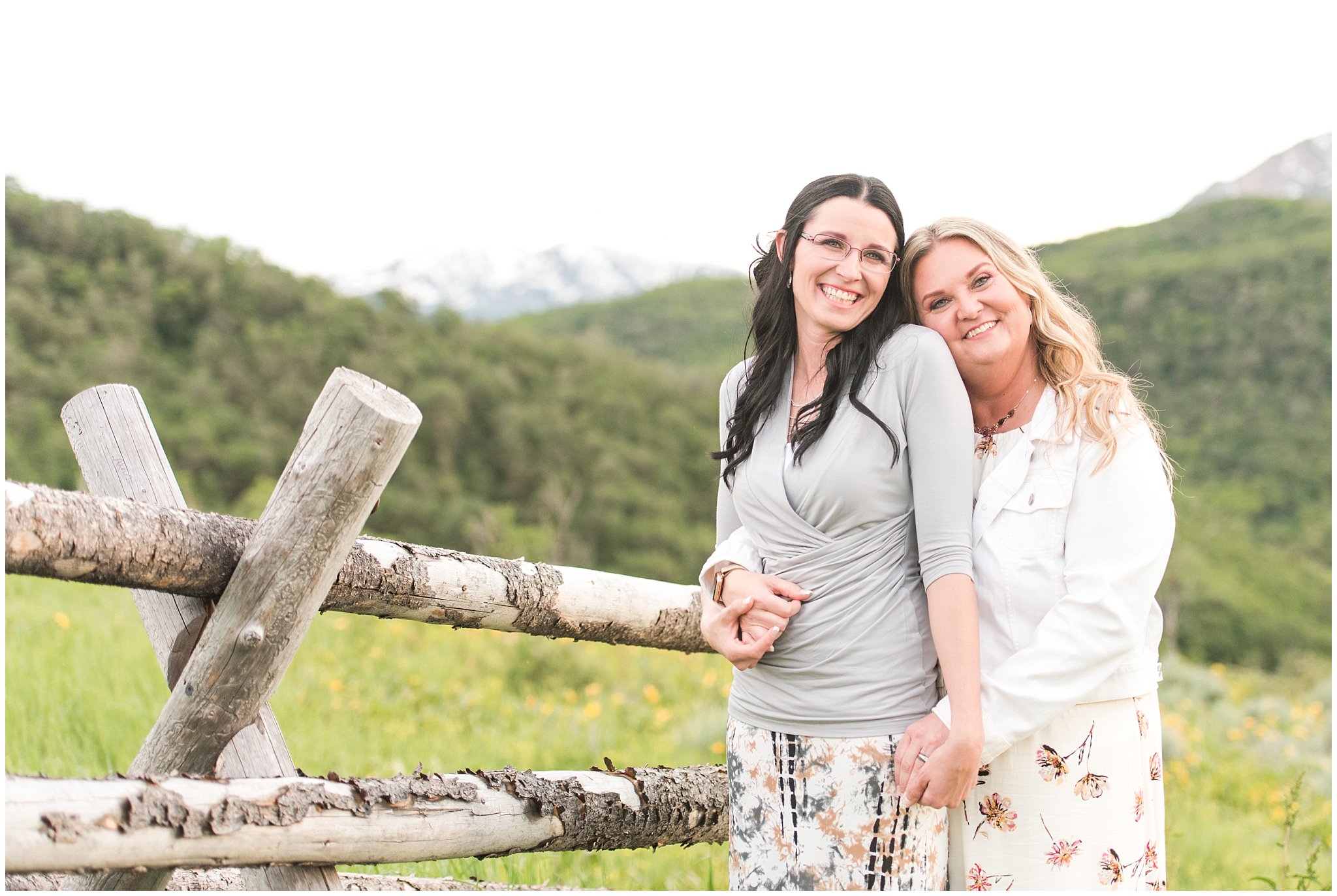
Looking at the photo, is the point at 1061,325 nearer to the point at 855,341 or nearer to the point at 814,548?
the point at 855,341

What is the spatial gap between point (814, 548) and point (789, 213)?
0.78 metres

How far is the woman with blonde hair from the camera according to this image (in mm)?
1865

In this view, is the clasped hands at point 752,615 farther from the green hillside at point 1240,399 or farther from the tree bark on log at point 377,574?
the green hillside at point 1240,399

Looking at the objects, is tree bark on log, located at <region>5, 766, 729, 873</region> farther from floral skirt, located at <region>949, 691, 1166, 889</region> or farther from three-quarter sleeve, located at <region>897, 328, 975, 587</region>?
three-quarter sleeve, located at <region>897, 328, 975, 587</region>

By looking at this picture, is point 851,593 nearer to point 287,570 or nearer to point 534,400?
point 287,570

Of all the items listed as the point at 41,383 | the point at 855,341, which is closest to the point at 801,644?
the point at 855,341

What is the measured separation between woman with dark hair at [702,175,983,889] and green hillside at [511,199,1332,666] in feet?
65.0

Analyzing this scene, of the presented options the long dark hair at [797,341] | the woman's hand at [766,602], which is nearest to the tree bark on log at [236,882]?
the woman's hand at [766,602]

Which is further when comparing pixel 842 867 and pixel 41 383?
pixel 41 383

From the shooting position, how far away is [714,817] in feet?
8.27

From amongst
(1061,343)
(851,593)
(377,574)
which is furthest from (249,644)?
(1061,343)

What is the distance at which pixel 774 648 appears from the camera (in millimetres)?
2016

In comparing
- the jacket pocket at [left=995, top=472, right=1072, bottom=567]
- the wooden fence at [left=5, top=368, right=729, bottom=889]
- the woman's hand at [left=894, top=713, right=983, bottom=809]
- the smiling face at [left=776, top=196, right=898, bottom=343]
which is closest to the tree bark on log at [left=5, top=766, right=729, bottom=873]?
the wooden fence at [left=5, top=368, right=729, bottom=889]

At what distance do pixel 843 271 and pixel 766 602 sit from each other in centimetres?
73
